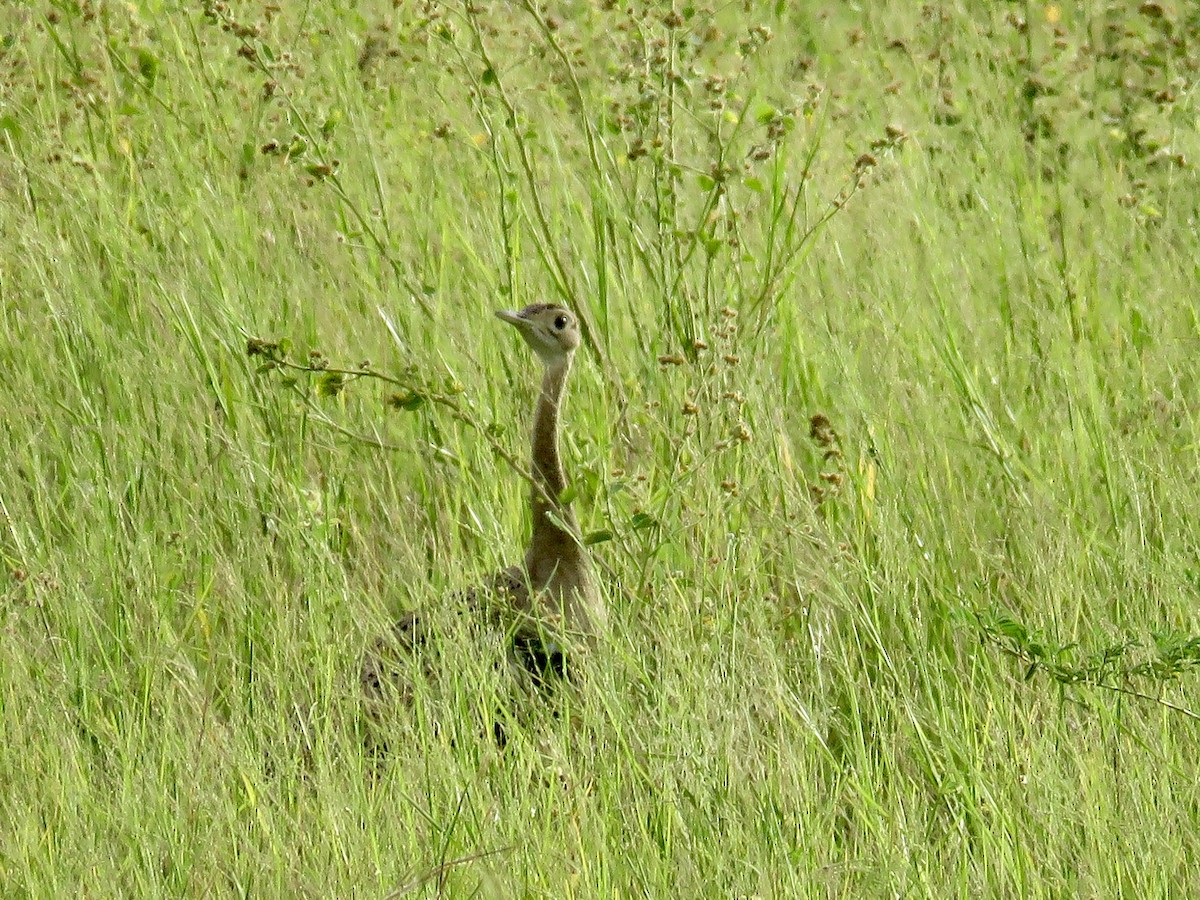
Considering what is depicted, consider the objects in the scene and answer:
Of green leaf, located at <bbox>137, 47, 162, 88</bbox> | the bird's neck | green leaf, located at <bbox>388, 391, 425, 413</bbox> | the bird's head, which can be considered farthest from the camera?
green leaf, located at <bbox>137, 47, 162, 88</bbox>

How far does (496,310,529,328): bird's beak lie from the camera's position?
147 inches

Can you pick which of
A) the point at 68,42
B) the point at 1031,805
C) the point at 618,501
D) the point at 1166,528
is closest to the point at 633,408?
the point at 618,501

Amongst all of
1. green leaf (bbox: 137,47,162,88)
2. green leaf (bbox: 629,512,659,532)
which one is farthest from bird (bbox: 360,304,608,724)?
green leaf (bbox: 137,47,162,88)

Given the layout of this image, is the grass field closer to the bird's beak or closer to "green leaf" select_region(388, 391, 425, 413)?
"green leaf" select_region(388, 391, 425, 413)

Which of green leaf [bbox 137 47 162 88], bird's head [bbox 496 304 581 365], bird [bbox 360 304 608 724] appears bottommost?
bird [bbox 360 304 608 724]

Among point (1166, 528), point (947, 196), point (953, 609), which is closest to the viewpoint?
point (953, 609)

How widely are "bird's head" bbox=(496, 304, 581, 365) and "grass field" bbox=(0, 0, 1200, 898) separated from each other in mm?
175

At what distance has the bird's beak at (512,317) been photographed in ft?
12.3

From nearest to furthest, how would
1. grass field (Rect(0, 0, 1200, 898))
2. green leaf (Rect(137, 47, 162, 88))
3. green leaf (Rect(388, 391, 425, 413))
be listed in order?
grass field (Rect(0, 0, 1200, 898)) < green leaf (Rect(388, 391, 425, 413)) < green leaf (Rect(137, 47, 162, 88))

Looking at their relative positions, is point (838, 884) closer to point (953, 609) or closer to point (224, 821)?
point (953, 609)

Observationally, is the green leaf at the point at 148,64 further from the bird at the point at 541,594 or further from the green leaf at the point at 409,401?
the green leaf at the point at 409,401

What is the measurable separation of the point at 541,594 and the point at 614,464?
0.76 meters

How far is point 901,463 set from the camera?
3.90 meters

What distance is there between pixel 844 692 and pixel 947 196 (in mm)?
2224
